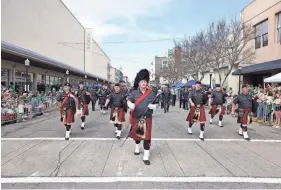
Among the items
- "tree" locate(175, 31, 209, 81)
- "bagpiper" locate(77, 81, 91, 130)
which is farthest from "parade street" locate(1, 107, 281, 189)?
"tree" locate(175, 31, 209, 81)

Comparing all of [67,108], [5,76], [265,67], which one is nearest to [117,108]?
[67,108]

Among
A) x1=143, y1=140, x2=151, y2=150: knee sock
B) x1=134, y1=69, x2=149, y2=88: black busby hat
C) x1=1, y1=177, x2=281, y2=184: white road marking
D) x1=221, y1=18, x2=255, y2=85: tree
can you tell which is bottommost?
x1=1, y1=177, x2=281, y2=184: white road marking

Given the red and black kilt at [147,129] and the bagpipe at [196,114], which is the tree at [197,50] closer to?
the bagpipe at [196,114]

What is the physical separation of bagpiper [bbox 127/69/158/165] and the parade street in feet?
1.76

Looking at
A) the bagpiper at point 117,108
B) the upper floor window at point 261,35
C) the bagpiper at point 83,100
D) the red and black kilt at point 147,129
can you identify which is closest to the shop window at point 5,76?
the bagpiper at point 83,100

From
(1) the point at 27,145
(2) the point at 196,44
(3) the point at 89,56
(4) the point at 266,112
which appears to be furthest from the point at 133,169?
(3) the point at 89,56

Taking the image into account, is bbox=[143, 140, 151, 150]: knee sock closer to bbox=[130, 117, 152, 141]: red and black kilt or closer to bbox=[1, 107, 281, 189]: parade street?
bbox=[130, 117, 152, 141]: red and black kilt

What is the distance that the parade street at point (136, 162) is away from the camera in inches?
185

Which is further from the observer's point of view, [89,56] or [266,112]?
[89,56]

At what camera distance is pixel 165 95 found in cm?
1817

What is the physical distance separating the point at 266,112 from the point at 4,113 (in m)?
11.4

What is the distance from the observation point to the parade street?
470 cm

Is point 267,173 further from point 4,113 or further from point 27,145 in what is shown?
point 4,113

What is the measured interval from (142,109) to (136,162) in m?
1.15
